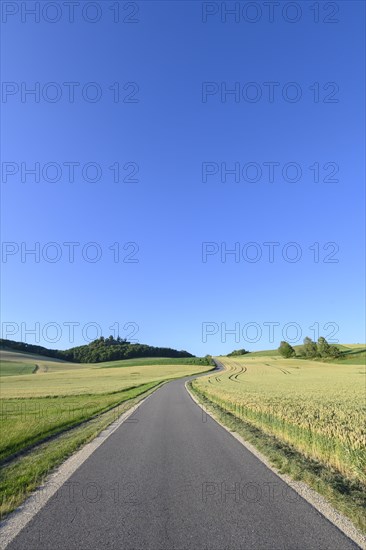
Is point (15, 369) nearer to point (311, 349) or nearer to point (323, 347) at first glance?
point (323, 347)

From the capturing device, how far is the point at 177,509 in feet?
21.2

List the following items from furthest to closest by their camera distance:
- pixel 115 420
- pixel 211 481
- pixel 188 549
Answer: pixel 115 420
pixel 211 481
pixel 188 549

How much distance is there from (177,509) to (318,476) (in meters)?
3.32

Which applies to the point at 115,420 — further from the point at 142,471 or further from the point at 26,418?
the point at 142,471

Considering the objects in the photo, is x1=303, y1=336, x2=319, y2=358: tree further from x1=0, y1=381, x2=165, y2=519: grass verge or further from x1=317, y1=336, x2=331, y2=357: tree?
x1=0, y1=381, x2=165, y2=519: grass verge

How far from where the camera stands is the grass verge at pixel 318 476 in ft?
20.8

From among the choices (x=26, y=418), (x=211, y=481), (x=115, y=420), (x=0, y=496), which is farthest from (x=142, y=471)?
(x=26, y=418)

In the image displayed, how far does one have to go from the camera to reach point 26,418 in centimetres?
2038

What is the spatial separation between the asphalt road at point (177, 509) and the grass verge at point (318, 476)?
45cm

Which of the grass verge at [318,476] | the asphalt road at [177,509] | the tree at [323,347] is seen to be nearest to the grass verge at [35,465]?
the asphalt road at [177,509]

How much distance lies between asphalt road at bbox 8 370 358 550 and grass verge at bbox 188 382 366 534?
45 cm

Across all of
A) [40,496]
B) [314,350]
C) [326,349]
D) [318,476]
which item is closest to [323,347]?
[326,349]

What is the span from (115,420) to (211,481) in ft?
39.4

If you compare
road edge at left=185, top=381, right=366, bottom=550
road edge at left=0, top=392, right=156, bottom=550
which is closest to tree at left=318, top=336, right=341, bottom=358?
road edge at left=0, top=392, right=156, bottom=550
